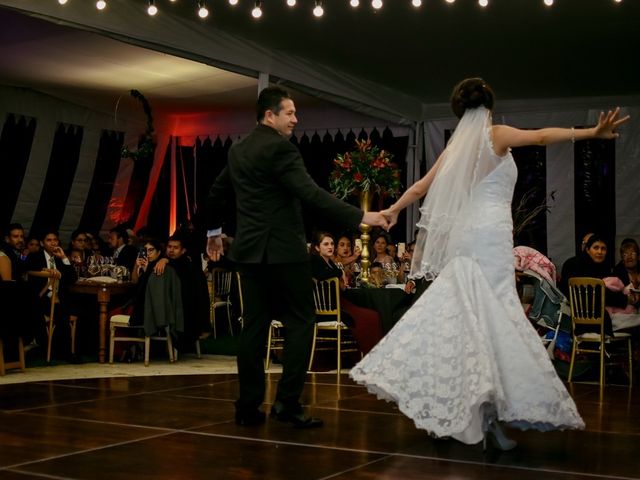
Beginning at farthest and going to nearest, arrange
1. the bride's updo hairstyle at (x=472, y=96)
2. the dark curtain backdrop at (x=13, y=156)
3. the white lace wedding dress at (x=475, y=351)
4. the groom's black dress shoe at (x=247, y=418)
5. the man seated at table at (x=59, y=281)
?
the dark curtain backdrop at (x=13, y=156)
the man seated at table at (x=59, y=281)
the groom's black dress shoe at (x=247, y=418)
the bride's updo hairstyle at (x=472, y=96)
the white lace wedding dress at (x=475, y=351)

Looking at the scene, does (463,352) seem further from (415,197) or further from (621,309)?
(621,309)

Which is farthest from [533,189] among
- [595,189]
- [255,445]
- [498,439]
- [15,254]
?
[255,445]

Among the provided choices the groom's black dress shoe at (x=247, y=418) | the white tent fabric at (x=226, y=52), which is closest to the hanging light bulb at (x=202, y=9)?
the white tent fabric at (x=226, y=52)

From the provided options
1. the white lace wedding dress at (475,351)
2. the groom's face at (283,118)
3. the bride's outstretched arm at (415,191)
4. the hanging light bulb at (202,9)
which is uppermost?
the hanging light bulb at (202,9)

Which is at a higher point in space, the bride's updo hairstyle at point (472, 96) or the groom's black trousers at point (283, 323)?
the bride's updo hairstyle at point (472, 96)

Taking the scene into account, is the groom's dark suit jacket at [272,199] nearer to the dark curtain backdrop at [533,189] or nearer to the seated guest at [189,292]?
the seated guest at [189,292]

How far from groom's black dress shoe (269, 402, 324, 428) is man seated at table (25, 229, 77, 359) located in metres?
4.32

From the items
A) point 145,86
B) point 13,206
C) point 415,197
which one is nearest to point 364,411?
point 415,197

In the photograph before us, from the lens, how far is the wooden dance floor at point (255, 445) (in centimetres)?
366

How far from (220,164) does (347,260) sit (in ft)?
17.4

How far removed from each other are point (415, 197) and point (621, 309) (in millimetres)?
4354

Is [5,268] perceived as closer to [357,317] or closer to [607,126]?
[357,317]

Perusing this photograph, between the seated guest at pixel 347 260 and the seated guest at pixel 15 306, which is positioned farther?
the seated guest at pixel 347 260

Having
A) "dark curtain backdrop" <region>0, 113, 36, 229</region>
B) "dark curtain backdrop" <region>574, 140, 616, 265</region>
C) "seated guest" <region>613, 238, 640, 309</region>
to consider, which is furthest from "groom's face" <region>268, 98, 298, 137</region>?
"dark curtain backdrop" <region>574, 140, 616, 265</region>
